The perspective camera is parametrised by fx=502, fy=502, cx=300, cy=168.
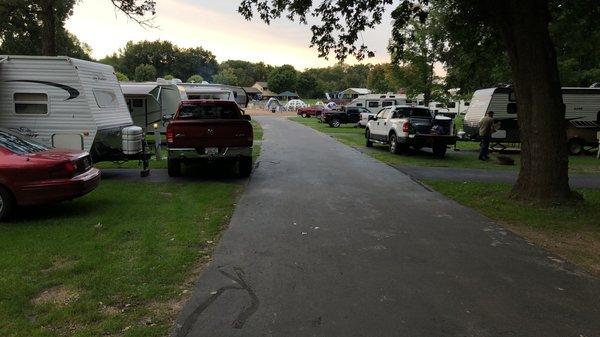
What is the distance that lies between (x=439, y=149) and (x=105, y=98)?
11.4 metres

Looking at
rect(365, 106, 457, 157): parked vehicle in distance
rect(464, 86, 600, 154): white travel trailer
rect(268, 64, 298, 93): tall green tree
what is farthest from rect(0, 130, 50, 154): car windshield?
rect(268, 64, 298, 93): tall green tree

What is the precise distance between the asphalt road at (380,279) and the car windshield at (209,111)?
4231mm

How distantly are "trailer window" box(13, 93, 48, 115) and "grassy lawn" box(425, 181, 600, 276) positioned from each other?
9099 millimetres

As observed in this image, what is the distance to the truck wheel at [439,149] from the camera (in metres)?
17.9

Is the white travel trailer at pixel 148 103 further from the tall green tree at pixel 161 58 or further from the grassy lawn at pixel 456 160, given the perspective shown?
the tall green tree at pixel 161 58

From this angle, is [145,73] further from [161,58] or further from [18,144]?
[18,144]

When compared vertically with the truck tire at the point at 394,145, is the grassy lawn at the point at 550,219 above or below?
below

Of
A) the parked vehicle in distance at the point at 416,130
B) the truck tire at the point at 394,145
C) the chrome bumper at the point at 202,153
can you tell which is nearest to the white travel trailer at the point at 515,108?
the parked vehicle in distance at the point at 416,130

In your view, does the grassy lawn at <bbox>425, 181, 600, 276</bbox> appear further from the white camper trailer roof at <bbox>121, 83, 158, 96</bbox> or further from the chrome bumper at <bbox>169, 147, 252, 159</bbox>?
the white camper trailer roof at <bbox>121, 83, 158, 96</bbox>

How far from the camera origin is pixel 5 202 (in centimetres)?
738

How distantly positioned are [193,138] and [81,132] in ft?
8.14

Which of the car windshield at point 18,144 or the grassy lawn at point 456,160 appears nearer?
the car windshield at point 18,144

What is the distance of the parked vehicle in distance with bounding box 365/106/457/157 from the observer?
58.2 feet

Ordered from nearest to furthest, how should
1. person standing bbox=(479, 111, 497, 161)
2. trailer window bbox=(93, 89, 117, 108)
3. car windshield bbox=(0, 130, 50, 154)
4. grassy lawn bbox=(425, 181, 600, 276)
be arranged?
grassy lawn bbox=(425, 181, 600, 276)
car windshield bbox=(0, 130, 50, 154)
trailer window bbox=(93, 89, 117, 108)
person standing bbox=(479, 111, 497, 161)
